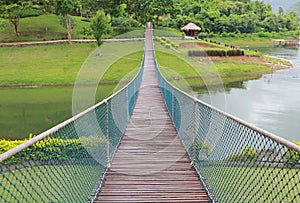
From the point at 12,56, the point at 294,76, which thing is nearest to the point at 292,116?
the point at 294,76

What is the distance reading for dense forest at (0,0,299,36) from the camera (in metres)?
32.6

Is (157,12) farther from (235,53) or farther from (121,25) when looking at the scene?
(235,53)

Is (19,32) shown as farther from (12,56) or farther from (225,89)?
(225,89)

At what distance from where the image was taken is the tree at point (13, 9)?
104 feet

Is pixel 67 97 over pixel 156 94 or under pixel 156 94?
under

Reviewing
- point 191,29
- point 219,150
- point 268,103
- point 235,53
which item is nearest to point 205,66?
point 235,53

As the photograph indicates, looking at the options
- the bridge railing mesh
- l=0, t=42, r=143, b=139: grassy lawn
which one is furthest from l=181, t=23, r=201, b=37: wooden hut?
the bridge railing mesh

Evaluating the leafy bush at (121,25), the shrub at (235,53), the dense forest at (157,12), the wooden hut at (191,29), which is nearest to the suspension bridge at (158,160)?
the shrub at (235,53)

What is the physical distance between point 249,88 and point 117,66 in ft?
30.5

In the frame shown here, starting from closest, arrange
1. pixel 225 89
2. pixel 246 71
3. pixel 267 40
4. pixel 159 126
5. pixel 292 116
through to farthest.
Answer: pixel 159 126 < pixel 292 116 < pixel 225 89 < pixel 246 71 < pixel 267 40

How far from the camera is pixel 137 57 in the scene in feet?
89.7

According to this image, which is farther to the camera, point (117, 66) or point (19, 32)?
point (19, 32)

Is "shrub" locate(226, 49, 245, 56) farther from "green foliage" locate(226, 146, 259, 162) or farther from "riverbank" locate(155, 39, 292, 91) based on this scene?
"green foliage" locate(226, 146, 259, 162)

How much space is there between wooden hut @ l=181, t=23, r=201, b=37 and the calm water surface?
18598 mm
